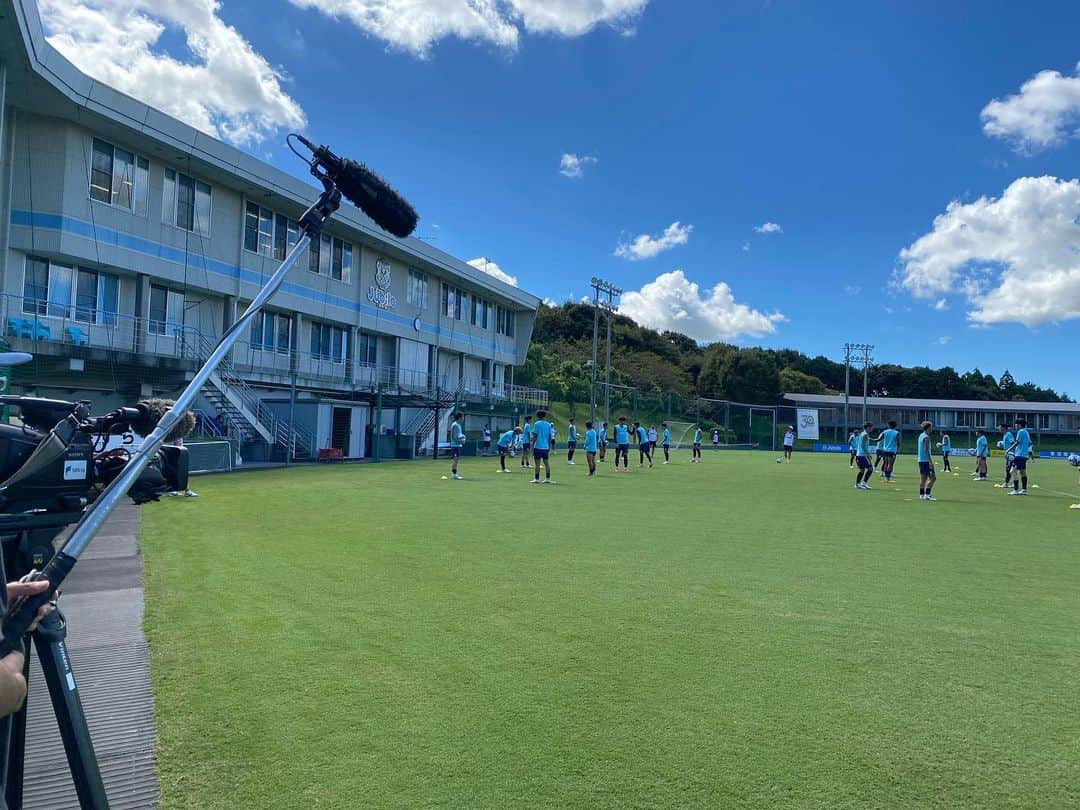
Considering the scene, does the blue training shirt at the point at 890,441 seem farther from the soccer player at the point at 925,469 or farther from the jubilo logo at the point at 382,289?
the jubilo logo at the point at 382,289

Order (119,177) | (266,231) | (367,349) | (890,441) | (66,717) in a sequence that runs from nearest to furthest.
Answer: (66,717), (890,441), (119,177), (266,231), (367,349)

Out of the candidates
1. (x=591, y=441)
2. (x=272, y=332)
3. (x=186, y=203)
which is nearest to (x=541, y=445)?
(x=591, y=441)

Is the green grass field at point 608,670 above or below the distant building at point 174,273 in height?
below

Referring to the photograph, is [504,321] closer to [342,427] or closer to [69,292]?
[342,427]

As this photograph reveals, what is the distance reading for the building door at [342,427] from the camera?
29719mm

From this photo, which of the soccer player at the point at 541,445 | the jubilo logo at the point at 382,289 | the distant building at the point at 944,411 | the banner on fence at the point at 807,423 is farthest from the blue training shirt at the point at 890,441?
the distant building at the point at 944,411

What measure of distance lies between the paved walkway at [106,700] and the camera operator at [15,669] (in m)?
1.36

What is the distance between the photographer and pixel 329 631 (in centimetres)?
489

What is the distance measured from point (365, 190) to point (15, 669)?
1879 mm

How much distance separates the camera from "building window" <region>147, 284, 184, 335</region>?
23375mm

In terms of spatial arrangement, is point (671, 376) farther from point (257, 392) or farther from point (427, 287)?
point (257, 392)

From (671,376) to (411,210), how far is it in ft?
261

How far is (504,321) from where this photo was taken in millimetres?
47594

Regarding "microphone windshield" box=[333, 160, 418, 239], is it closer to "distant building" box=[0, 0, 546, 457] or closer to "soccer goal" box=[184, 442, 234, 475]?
"soccer goal" box=[184, 442, 234, 475]
